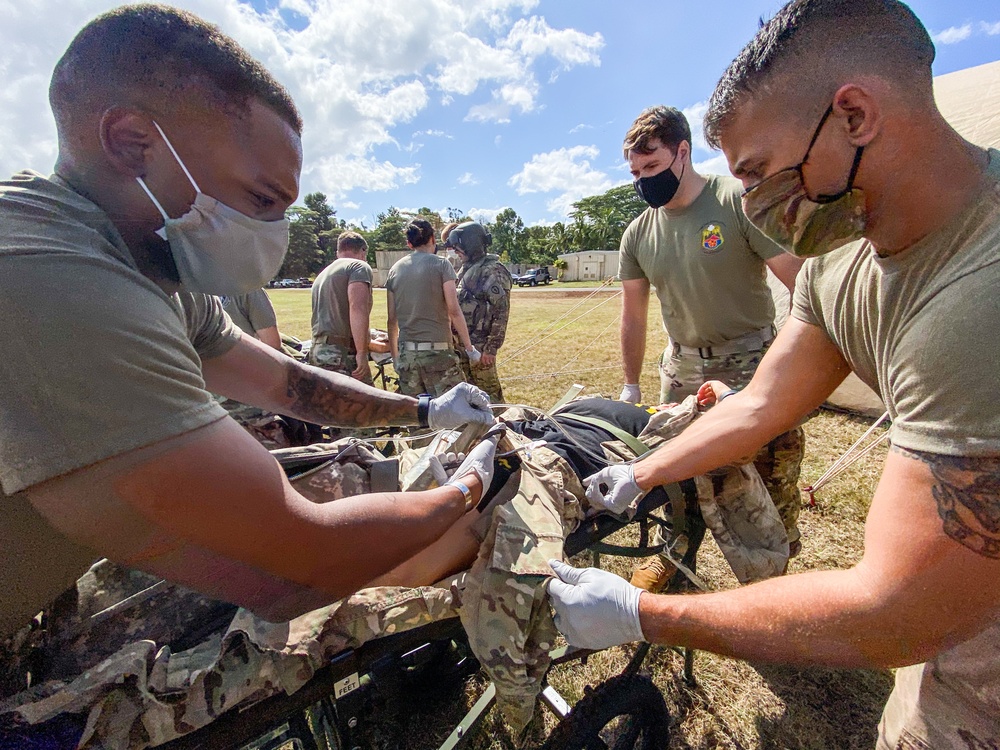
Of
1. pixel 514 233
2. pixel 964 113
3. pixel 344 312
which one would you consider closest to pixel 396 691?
pixel 344 312

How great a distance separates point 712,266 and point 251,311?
3497 mm

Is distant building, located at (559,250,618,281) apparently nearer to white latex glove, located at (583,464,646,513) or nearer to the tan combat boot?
the tan combat boot

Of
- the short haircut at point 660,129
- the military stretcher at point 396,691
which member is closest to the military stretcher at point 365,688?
the military stretcher at point 396,691

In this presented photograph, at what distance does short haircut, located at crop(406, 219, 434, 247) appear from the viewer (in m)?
4.81

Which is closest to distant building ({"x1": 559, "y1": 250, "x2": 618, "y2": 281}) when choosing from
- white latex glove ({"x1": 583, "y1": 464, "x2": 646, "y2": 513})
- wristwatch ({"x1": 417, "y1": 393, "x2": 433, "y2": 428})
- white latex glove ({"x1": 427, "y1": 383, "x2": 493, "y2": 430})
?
white latex glove ({"x1": 427, "y1": 383, "x2": 493, "y2": 430})

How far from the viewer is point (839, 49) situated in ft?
3.61

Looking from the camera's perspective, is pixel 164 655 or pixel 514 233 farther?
pixel 514 233

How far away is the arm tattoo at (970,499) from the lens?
90cm

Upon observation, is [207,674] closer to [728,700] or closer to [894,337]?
[894,337]

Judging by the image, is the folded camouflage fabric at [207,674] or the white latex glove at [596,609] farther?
the white latex glove at [596,609]

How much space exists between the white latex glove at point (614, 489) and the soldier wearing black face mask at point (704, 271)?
81 centimetres

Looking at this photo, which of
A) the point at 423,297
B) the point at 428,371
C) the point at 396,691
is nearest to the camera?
the point at 396,691

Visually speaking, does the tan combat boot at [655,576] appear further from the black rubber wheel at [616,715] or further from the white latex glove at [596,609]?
the white latex glove at [596,609]

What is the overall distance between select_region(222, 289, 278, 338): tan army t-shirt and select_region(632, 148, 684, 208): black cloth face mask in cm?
301
